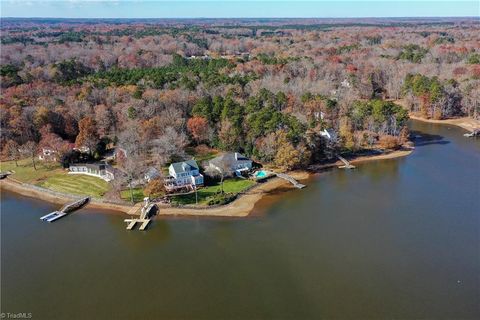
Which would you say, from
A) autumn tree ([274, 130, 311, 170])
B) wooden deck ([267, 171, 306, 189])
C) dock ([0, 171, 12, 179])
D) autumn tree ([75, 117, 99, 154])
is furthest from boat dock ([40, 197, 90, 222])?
autumn tree ([274, 130, 311, 170])

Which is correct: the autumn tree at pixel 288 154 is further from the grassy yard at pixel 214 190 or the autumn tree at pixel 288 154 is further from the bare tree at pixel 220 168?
the bare tree at pixel 220 168

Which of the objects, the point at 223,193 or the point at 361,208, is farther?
the point at 223,193

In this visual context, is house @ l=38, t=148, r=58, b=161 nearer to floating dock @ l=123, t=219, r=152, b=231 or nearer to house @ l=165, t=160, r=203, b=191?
house @ l=165, t=160, r=203, b=191

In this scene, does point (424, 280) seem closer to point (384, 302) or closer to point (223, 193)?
point (384, 302)

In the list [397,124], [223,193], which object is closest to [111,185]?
[223,193]

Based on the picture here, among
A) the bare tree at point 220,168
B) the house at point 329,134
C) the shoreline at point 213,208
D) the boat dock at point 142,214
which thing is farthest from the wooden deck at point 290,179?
the boat dock at point 142,214

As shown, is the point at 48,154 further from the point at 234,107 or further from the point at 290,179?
the point at 290,179
